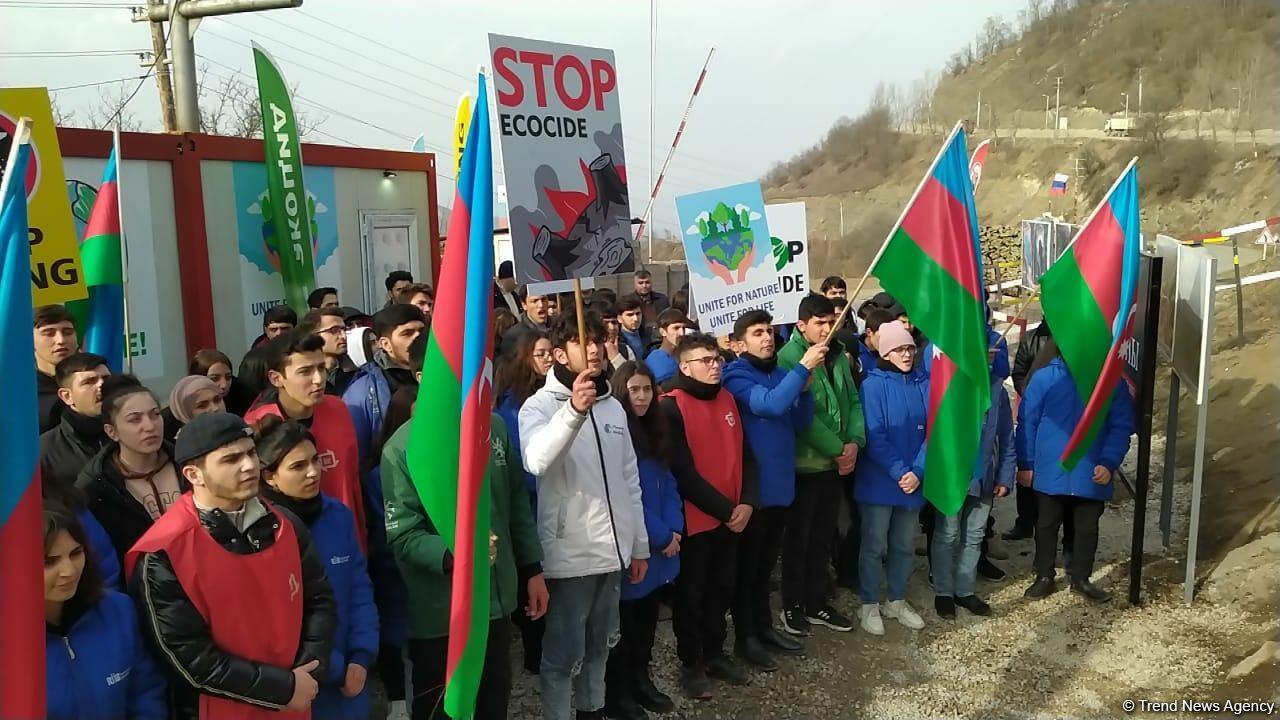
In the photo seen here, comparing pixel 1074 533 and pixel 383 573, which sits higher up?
pixel 383 573

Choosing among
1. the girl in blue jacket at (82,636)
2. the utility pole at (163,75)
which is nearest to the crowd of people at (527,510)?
the girl in blue jacket at (82,636)

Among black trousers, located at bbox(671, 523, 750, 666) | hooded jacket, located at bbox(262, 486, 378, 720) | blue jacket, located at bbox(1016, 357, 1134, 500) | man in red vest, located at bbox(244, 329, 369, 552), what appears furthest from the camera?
blue jacket, located at bbox(1016, 357, 1134, 500)

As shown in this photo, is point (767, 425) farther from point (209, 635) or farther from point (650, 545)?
point (209, 635)

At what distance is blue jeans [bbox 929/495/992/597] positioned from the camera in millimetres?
6289

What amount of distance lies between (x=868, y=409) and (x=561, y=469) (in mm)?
2433

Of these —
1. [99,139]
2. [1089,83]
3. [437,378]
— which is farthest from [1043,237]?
[1089,83]

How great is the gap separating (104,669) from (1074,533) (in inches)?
227

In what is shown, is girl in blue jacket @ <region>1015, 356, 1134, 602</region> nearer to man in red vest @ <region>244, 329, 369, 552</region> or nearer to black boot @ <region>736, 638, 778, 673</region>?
black boot @ <region>736, 638, 778, 673</region>

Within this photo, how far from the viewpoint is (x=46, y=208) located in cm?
491

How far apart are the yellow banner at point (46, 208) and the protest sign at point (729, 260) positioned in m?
3.62

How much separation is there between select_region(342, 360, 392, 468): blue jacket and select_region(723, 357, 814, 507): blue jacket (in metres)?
1.79

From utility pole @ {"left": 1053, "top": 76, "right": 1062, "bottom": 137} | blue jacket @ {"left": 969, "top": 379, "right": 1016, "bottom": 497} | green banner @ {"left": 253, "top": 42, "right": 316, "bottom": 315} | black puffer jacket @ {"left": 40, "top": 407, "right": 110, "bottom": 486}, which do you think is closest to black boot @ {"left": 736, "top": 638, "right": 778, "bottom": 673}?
blue jacket @ {"left": 969, "top": 379, "right": 1016, "bottom": 497}

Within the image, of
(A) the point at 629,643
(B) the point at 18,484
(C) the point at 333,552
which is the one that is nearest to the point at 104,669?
(B) the point at 18,484

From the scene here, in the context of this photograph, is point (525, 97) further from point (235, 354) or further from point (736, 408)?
point (235, 354)
